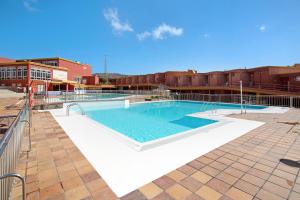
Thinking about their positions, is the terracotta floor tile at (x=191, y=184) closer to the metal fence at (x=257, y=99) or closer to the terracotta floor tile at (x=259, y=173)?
the terracotta floor tile at (x=259, y=173)

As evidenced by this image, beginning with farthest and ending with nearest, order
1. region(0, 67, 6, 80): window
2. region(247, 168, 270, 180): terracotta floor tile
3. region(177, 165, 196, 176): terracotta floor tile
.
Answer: region(0, 67, 6, 80): window
region(177, 165, 196, 176): terracotta floor tile
region(247, 168, 270, 180): terracotta floor tile

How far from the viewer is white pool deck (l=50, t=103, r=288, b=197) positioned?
237cm

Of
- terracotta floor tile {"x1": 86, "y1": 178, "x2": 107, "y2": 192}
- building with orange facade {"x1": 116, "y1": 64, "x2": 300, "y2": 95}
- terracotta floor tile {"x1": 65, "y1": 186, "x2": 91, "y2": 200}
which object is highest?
building with orange facade {"x1": 116, "y1": 64, "x2": 300, "y2": 95}

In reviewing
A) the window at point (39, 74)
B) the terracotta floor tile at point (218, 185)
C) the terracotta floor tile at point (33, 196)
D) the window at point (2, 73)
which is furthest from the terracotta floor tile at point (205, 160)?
the window at point (2, 73)

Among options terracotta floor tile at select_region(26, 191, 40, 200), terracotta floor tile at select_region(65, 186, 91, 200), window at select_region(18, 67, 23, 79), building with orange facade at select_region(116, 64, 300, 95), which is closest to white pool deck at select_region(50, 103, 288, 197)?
terracotta floor tile at select_region(65, 186, 91, 200)

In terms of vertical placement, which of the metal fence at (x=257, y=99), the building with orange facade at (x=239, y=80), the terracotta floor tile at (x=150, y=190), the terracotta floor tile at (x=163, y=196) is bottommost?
the terracotta floor tile at (x=163, y=196)

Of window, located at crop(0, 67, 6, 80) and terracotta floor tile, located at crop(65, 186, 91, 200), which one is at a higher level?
window, located at crop(0, 67, 6, 80)

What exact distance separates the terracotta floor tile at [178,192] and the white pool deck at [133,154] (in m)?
0.35

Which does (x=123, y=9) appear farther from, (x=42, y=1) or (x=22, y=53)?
(x=22, y=53)

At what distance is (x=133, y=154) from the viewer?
319 centimetres

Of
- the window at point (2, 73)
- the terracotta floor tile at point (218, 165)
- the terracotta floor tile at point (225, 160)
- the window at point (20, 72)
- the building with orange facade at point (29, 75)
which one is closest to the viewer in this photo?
the terracotta floor tile at point (218, 165)

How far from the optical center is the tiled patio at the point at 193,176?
1.98 metres

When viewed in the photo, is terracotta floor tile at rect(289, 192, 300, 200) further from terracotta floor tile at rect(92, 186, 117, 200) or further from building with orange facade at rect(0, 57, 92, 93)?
building with orange facade at rect(0, 57, 92, 93)

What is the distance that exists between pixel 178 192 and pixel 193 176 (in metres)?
0.49
